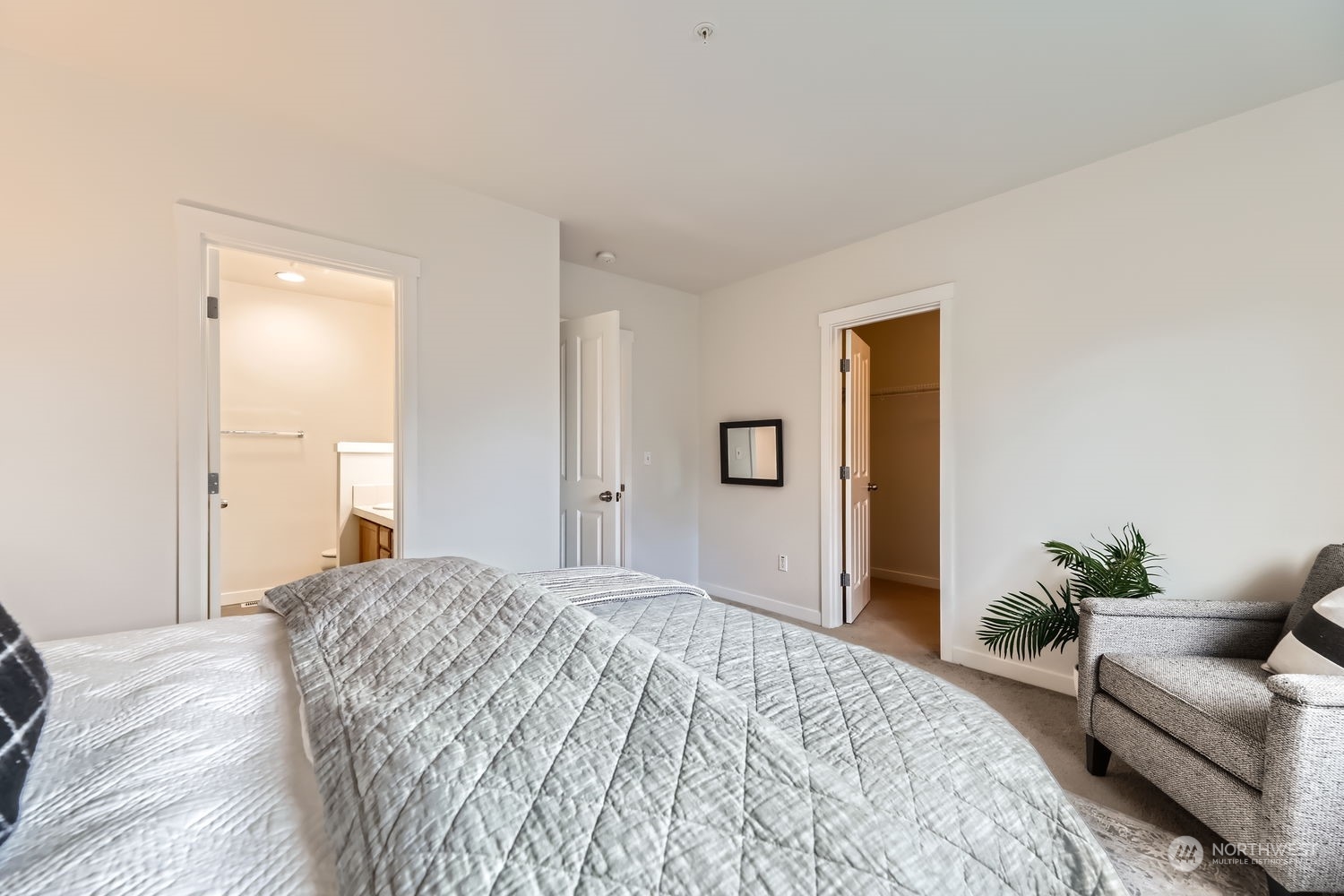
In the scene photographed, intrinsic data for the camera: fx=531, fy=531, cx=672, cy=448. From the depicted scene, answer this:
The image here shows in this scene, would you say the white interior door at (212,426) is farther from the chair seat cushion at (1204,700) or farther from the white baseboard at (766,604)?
the chair seat cushion at (1204,700)

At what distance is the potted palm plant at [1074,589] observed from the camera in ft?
6.73

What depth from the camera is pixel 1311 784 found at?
3.92 feet

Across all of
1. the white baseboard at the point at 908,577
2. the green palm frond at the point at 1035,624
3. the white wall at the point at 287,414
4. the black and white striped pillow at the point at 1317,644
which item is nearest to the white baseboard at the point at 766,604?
the green palm frond at the point at 1035,624

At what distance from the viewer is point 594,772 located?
61cm

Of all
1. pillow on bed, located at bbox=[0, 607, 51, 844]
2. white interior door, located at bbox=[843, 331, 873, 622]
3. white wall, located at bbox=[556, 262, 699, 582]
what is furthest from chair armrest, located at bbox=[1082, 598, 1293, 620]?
white wall, located at bbox=[556, 262, 699, 582]

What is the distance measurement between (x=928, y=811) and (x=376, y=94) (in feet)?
8.51

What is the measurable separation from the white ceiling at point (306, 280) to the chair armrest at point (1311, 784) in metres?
4.14

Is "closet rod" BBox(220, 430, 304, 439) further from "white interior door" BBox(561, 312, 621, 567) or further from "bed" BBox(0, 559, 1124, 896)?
"bed" BBox(0, 559, 1124, 896)

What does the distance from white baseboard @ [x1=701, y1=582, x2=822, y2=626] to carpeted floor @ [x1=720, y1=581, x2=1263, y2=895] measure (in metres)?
0.07

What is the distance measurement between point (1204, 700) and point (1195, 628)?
44 centimetres

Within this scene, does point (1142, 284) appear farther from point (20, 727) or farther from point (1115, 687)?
point (20, 727)

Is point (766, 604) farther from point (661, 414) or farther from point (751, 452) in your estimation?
point (661, 414)

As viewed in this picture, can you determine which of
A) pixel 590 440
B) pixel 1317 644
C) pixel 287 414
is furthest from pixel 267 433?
pixel 1317 644

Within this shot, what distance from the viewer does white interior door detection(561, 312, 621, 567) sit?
3.18m
